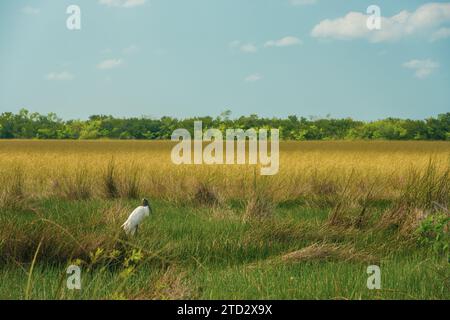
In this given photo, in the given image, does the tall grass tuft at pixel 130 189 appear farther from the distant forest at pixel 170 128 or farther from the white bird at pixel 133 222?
the distant forest at pixel 170 128

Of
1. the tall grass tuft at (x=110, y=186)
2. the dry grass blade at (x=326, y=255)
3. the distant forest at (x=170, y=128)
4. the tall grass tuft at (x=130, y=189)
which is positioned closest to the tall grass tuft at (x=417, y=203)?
the dry grass blade at (x=326, y=255)

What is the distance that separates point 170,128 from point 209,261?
1914 inches

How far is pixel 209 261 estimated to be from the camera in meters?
6.22

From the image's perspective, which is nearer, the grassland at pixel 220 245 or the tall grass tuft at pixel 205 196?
the grassland at pixel 220 245

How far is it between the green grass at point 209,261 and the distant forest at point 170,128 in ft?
156

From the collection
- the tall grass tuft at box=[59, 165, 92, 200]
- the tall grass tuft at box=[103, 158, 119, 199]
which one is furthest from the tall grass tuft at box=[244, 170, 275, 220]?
the tall grass tuft at box=[59, 165, 92, 200]

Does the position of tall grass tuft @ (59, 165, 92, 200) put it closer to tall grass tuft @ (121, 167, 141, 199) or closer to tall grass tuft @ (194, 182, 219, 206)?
tall grass tuft @ (121, 167, 141, 199)

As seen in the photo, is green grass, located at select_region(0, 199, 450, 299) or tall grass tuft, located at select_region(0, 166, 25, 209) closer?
green grass, located at select_region(0, 199, 450, 299)

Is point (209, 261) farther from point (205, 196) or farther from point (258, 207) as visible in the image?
point (205, 196)

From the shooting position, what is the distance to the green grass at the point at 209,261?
4.77 meters

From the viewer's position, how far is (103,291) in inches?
182

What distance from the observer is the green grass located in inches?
188

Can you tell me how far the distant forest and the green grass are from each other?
4749 centimetres
